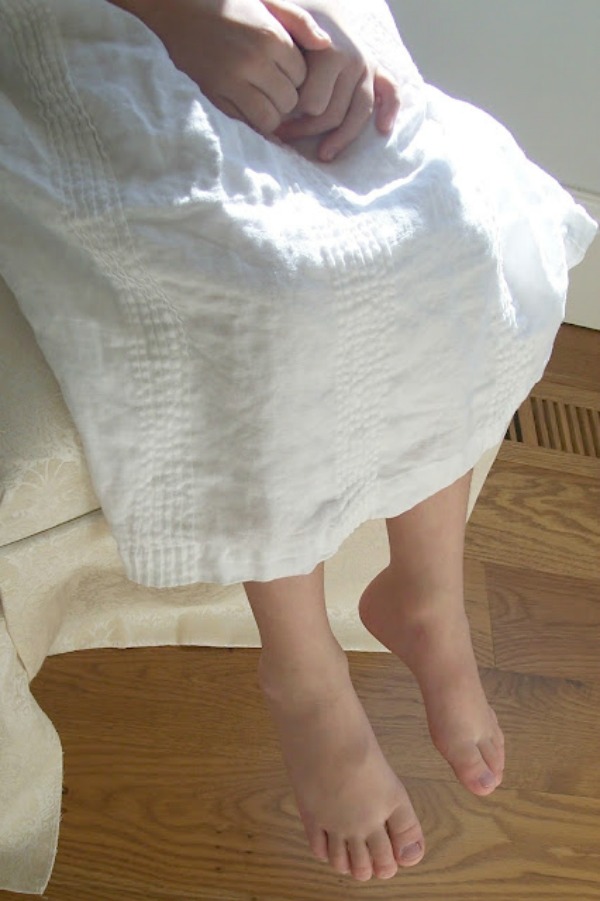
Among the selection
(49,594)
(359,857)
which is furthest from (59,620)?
(359,857)

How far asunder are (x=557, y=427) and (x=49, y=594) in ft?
2.96

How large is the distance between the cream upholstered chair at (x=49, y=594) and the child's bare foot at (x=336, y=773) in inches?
5.8

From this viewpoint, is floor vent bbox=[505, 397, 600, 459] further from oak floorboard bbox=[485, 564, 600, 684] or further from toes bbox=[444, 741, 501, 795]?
toes bbox=[444, 741, 501, 795]

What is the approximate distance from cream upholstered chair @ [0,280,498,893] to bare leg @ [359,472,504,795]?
119 mm

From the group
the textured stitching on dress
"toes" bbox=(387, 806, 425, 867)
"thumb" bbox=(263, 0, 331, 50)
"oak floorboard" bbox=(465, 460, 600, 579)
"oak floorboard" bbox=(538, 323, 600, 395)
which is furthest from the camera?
"oak floorboard" bbox=(538, 323, 600, 395)

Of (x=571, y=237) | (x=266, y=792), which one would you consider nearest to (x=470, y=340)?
(x=571, y=237)

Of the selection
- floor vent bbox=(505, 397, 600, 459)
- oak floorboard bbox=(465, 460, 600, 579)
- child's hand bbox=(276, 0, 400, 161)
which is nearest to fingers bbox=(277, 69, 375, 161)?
child's hand bbox=(276, 0, 400, 161)

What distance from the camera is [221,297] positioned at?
672 mm

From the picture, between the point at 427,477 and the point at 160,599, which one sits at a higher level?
the point at 427,477

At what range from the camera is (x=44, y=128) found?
71 centimetres

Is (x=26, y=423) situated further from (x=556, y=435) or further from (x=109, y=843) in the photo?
(x=556, y=435)

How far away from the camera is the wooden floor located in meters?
0.95

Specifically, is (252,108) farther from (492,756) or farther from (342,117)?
(492,756)

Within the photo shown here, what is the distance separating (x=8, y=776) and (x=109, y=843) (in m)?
0.16
